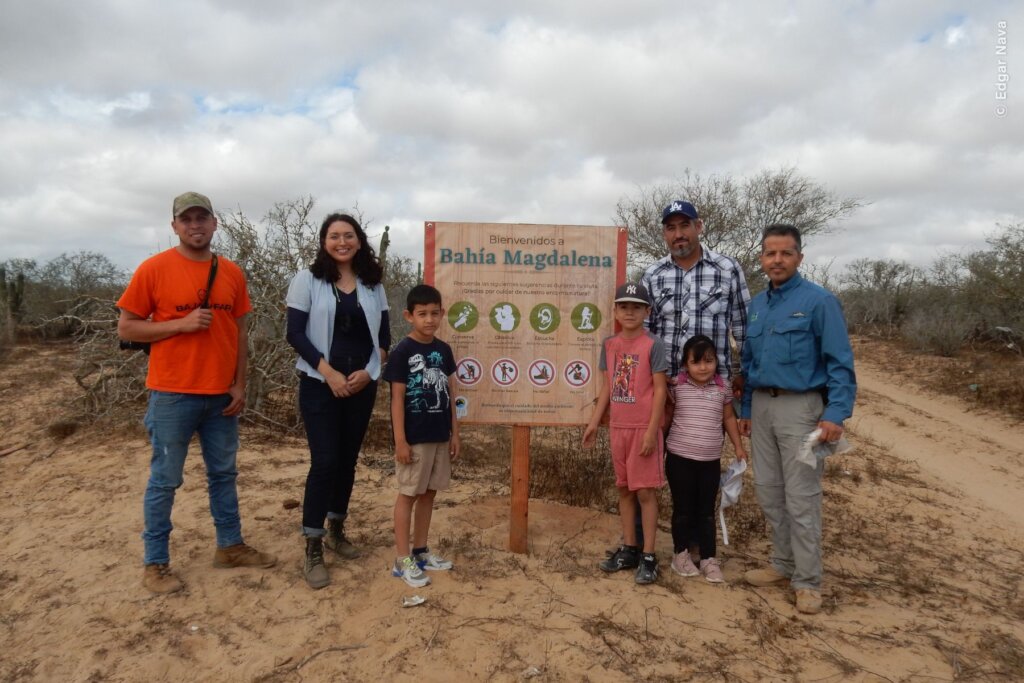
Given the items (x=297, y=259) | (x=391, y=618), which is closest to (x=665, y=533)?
(x=391, y=618)

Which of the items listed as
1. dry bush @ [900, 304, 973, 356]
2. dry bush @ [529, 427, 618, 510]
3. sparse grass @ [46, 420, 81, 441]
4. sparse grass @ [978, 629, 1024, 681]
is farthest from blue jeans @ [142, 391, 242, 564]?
dry bush @ [900, 304, 973, 356]

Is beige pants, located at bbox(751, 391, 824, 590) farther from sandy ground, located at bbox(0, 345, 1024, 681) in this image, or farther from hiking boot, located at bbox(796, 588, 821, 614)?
sandy ground, located at bbox(0, 345, 1024, 681)

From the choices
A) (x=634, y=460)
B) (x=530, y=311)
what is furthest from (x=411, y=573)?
(x=530, y=311)

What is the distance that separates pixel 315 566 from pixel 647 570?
181cm

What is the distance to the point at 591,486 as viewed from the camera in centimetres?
516

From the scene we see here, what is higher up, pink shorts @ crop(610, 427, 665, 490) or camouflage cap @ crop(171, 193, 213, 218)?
camouflage cap @ crop(171, 193, 213, 218)

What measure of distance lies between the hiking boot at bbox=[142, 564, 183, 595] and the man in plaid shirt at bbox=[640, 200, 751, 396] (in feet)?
9.59

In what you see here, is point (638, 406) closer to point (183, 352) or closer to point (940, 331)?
point (183, 352)

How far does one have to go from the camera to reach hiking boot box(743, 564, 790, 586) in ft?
11.6

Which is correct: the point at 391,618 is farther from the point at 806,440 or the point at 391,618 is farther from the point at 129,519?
the point at 129,519

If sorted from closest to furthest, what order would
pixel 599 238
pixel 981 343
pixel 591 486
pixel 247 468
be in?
1. pixel 599 238
2. pixel 591 486
3. pixel 247 468
4. pixel 981 343

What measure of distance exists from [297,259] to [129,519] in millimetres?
3221

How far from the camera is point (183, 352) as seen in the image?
125 inches

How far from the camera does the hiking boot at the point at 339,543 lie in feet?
12.1
